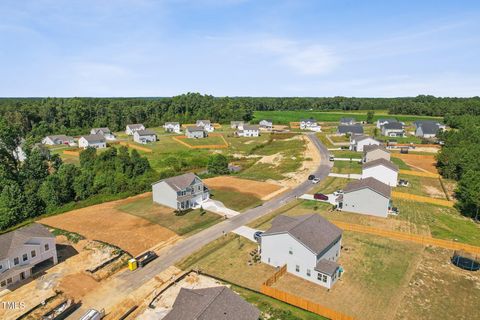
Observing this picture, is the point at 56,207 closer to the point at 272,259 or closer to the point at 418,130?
the point at 272,259

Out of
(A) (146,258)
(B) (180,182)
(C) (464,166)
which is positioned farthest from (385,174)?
(A) (146,258)

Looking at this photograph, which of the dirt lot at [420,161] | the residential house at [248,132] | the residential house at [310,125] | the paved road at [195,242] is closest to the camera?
the paved road at [195,242]

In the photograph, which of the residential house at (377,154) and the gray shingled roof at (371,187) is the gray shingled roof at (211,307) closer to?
the gray shingled roof at (371,187)

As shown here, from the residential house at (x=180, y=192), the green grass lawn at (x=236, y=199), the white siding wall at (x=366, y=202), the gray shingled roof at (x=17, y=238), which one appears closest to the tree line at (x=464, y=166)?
the white siding wall at (x=366, y=202)

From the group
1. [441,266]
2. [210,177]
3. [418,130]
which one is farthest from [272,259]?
[418,130]

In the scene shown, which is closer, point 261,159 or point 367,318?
point 367,318

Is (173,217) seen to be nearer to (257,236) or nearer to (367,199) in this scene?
(257,236)

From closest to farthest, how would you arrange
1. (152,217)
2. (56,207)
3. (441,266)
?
1. (441,266)
2. (152,217)
3. (56,207)
